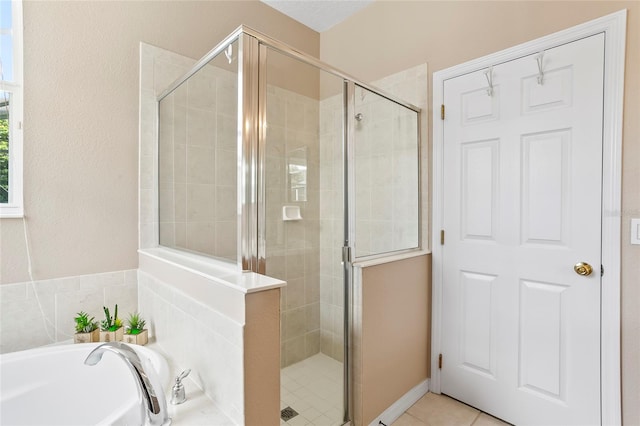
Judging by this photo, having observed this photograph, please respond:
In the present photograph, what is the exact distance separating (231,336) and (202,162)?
1048 mm

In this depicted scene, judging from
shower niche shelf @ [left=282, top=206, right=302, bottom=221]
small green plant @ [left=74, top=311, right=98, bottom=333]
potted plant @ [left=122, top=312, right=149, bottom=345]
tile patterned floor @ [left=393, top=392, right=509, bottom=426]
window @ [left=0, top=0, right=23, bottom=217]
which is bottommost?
tile patterned floor @ [left=393, top=392, right=509, bottom=426]

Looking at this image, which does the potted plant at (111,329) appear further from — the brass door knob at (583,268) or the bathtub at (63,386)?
the brass door knob at (583,268)

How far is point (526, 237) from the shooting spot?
173cm

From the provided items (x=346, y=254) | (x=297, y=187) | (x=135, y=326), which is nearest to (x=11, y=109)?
(x=135, y=326)

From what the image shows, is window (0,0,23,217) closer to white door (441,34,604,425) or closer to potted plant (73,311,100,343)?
potted plant (73,311,100,343)

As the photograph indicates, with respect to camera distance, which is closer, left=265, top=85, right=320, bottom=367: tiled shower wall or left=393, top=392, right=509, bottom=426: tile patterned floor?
left=265, top=85, right=320, bottom=367: tiled shower wall

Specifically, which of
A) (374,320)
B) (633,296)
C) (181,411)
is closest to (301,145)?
(374,320)

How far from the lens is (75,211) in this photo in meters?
1.69

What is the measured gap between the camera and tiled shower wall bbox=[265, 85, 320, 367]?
4.85 ft

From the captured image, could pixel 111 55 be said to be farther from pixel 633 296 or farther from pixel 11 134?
pixel 633 296

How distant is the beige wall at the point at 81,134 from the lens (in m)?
1.57

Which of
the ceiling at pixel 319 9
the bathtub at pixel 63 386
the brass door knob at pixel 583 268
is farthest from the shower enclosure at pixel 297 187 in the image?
the ceiling at pixel 319 9

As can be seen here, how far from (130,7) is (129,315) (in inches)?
72.7

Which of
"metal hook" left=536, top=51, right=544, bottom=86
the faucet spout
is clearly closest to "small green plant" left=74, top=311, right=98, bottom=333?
the faucet spout
